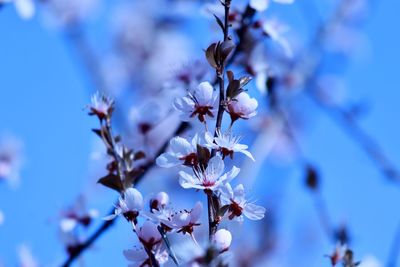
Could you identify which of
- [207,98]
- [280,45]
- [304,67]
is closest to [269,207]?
[304,67]

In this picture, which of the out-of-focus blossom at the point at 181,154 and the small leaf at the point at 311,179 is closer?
the out-of-focus blossom at the point at 181,154

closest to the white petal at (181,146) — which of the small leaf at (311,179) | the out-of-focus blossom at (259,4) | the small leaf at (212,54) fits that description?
the small leaf at (212,54)

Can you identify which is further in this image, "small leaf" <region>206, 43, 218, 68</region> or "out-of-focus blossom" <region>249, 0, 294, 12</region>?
"out-of-focus blossom" <region>249, 0, 294, 12</region>

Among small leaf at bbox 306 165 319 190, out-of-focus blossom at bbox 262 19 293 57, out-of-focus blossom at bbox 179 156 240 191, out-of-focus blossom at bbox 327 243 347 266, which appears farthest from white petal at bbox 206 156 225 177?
small leaf at bbox 306 165 319 190

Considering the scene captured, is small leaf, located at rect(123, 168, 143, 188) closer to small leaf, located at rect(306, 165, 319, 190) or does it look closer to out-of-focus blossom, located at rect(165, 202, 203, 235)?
out-of-focus blossom, located at rect(165, 202, 203, 235)

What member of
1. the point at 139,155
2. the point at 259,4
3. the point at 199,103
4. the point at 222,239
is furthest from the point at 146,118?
the point at 222,239

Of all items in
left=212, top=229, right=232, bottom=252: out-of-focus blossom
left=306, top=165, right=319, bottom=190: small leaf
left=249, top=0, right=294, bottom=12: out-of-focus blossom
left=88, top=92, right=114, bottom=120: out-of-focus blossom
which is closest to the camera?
left=212, top=229, right=232, bottom=252: out-of-focus blossom

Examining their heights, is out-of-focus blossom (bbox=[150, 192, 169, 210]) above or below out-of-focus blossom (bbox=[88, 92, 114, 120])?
below

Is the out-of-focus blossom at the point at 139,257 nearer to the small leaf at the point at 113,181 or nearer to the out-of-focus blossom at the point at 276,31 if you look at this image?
the small leaf at the point at 113,181
